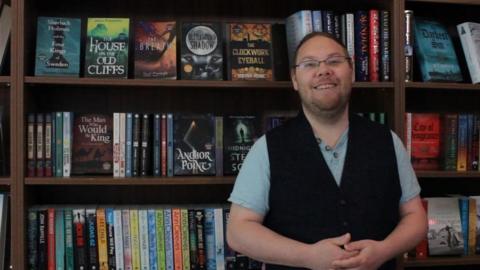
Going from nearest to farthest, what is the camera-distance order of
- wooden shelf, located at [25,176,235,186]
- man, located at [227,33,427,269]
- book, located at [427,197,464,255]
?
1. man, located at [227,33,427,269]
2. wooden shelf, located at [25,176,235,186]
3. book, located at [427,197,464,255]

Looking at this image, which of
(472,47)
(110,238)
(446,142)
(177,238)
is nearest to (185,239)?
(177,238)

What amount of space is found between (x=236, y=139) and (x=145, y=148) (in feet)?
1.12

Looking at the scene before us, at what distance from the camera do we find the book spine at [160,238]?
5.56 feet

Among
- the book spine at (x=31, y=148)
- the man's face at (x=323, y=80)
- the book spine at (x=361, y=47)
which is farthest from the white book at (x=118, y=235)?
the book spine at (x=361, y=47)

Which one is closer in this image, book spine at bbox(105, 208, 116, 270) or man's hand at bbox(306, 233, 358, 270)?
man's hand at bbox(306, 233, 358, 270)

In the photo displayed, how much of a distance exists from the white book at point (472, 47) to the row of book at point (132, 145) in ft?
1.44

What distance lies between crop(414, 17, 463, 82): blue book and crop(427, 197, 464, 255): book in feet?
1.61

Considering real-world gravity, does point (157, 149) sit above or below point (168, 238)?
above

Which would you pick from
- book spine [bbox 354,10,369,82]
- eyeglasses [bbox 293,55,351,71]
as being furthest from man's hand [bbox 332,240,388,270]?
book spine [bbox 354,10,369,82]

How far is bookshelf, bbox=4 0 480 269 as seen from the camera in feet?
5.68

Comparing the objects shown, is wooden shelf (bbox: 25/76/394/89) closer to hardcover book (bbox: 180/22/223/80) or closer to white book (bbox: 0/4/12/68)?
hardcover book (bbox: 180/22/223/80)

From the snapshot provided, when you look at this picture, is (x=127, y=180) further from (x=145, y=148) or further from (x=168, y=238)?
(x=168, y=238)

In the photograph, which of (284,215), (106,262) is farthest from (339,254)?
(106,262)

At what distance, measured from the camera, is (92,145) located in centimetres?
174
